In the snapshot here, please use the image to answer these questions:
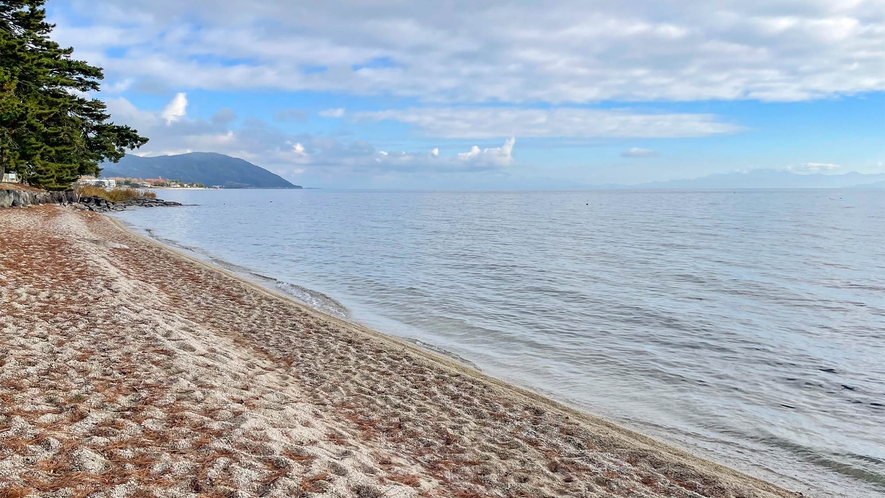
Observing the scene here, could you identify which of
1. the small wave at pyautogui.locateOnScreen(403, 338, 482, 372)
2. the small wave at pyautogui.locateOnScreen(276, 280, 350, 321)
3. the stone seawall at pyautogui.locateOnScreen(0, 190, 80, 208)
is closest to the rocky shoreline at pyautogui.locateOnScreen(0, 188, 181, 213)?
the stone seawall at pyautogui.locateOnScreen(0, 190, 80, 208)

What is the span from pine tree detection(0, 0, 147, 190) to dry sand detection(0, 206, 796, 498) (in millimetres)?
23270

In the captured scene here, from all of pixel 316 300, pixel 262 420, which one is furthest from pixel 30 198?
pixel 262 420

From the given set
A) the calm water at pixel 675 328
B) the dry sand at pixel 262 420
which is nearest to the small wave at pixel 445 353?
the calm water at pixel 675 328

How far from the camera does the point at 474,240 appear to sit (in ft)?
161

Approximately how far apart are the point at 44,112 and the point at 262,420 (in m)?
36.2

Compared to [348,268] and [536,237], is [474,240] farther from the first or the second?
[348,268]

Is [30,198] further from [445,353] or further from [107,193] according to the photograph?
[445,353]

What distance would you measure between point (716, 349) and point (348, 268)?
20.9m

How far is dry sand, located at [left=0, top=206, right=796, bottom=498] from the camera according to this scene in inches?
202

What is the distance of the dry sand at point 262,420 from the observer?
514cm

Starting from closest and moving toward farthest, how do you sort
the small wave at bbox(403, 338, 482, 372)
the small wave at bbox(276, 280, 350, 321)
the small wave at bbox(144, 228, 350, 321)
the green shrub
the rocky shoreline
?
1. the small wave at bbox(403, 338, 482, 372)
2. the small wave at bbox(276, 280, 350, 321)
3. the small wave at bbox(144, 228, 350, 321)
4. the rocky shoreline
5. the green shrub

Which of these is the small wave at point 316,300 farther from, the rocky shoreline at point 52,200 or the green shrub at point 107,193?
the green shrub at point 107,193

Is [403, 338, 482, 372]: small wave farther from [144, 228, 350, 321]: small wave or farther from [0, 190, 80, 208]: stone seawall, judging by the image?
[0, 190, 80, 208]: stone seawall

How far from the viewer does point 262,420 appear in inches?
264
